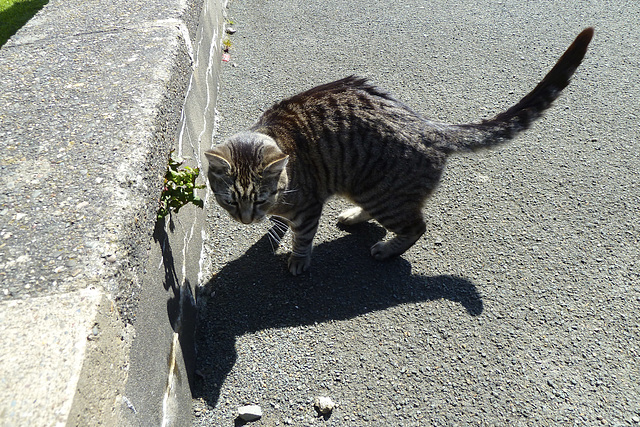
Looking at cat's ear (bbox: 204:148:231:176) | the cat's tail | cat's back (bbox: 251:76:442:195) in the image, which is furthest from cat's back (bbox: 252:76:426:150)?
cat's ear (bbox: 204:148:231:176)

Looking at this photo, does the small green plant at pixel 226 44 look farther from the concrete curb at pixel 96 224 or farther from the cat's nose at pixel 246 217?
the cat's nose at pixel 246 217

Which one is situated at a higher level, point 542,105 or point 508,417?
point 542,105

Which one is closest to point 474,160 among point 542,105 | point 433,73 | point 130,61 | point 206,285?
point 542,105

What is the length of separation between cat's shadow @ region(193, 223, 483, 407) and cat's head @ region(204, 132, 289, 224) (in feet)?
1.76

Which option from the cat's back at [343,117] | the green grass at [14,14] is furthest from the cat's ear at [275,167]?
the green grass at [14,14]

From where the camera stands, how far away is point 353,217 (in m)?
3.35

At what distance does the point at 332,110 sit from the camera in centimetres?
291

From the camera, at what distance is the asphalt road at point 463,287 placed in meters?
2.42

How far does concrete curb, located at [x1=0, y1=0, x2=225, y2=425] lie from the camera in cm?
137

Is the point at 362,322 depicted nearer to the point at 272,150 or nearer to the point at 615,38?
the point at 272,150

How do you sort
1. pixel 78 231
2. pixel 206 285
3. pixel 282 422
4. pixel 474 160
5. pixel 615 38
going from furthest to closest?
pixel 615 38, pixel 474 160, pixel 206 285, pixel 282 422, pixel 78 231

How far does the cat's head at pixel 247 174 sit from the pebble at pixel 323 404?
1.13 meters

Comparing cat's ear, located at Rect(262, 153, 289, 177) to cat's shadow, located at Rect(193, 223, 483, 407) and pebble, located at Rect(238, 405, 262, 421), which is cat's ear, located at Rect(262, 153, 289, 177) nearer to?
cat's shadow, located at Rect(193, 223, 483, 407)

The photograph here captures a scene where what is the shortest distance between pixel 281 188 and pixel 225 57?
2.85 m
